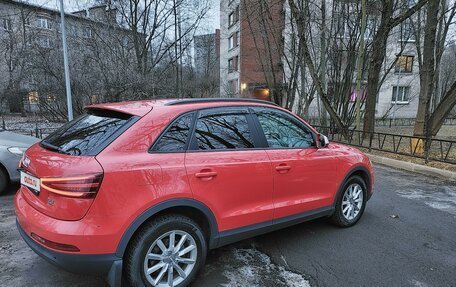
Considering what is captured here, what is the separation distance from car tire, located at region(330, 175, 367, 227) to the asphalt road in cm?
13

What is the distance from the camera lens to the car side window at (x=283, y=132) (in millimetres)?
3553

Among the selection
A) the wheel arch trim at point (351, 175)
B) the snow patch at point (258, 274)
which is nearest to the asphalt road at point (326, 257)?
the snow patch at point (258, 274)

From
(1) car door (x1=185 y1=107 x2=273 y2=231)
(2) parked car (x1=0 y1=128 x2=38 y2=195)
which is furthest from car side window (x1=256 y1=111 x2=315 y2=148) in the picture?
(2) parked car (x1=0 y1=128 x2=38 y2=195)

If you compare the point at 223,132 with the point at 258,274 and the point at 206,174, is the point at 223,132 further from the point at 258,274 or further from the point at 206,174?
the point at 258,274

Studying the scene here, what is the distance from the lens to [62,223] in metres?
2.36

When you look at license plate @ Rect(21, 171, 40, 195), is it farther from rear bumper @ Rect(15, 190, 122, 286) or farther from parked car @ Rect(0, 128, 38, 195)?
parked car @ Rect(0, 128, 38, 195)

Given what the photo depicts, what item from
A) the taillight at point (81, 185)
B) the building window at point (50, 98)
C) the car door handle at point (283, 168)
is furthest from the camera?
the building window at point (50, 98)

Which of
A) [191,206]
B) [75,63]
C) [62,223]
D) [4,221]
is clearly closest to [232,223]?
[191,206]

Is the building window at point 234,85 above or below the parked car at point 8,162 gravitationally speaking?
above

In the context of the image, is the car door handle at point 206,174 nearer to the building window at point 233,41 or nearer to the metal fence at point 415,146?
the metal fence at point 415,146

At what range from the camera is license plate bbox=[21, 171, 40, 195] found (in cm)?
258

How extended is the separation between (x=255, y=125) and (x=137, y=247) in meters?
1.74

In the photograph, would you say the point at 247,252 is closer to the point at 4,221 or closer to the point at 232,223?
the point at 232,223

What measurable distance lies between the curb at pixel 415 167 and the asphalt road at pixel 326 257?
117 inches
